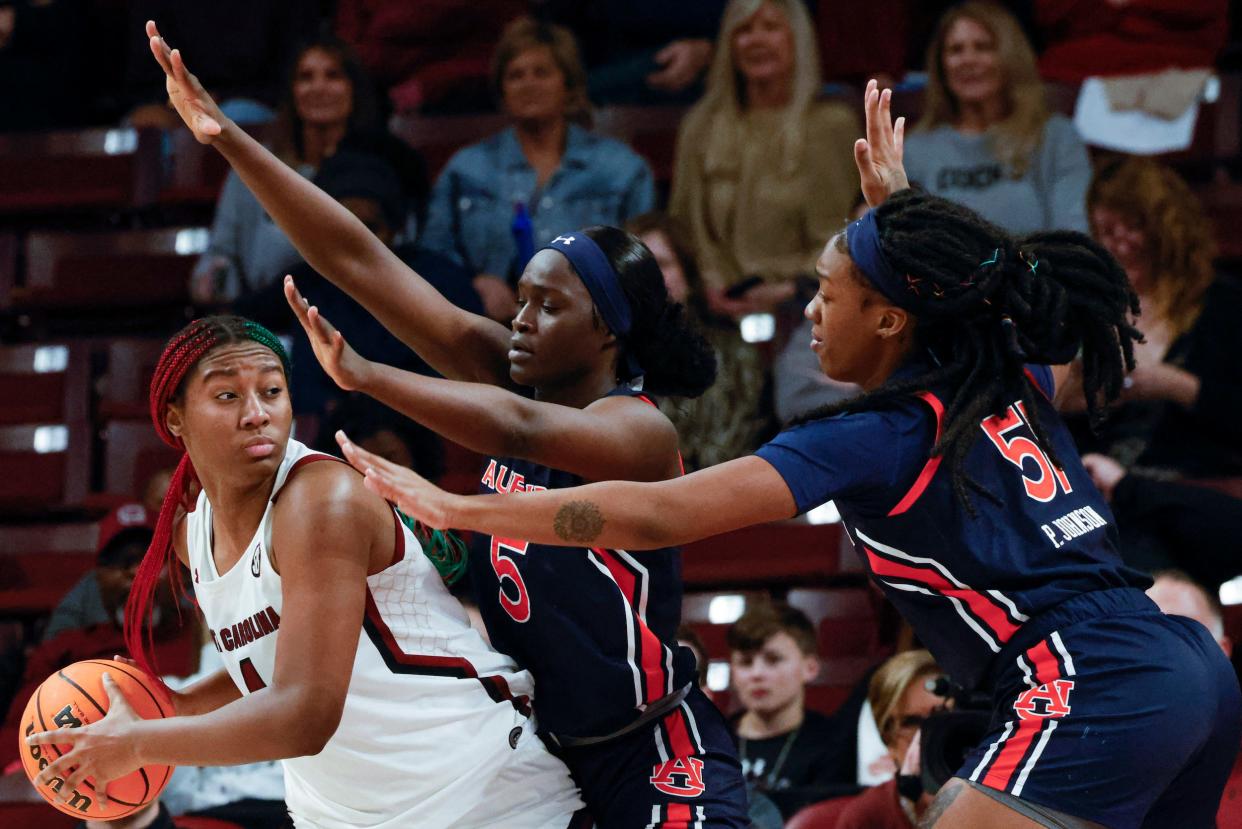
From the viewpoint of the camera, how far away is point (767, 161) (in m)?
6.56

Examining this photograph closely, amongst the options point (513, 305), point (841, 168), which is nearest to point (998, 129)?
point (841, 168)

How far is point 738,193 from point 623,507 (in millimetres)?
4119

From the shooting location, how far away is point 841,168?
652cm

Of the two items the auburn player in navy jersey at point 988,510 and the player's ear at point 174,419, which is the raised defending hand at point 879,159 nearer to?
the auburn player in navy jersey at point 988,510

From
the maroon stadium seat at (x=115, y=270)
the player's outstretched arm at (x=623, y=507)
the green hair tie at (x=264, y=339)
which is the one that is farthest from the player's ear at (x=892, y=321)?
the maroon stadium seat at (x=115, y=270)

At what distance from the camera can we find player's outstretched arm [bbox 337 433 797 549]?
2521 mm

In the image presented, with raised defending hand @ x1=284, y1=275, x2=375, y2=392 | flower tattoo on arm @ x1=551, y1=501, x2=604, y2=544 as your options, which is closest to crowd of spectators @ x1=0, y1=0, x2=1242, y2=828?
flower tattoo on arm @ x1=551, y1=501, x2=604, y2=544

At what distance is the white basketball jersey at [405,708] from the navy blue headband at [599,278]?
0.58 metres

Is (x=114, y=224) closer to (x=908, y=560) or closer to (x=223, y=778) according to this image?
(x=223, y=778)

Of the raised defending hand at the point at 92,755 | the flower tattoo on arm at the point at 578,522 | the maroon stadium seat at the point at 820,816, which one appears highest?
the flower tattoo on arm at the point at 578,522

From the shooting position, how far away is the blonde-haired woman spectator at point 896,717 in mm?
4246

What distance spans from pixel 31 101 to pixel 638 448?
5.93m

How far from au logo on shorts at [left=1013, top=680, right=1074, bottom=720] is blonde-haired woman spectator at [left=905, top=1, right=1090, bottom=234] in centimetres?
375

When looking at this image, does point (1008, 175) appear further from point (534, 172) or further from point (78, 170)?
point (78, 170)
